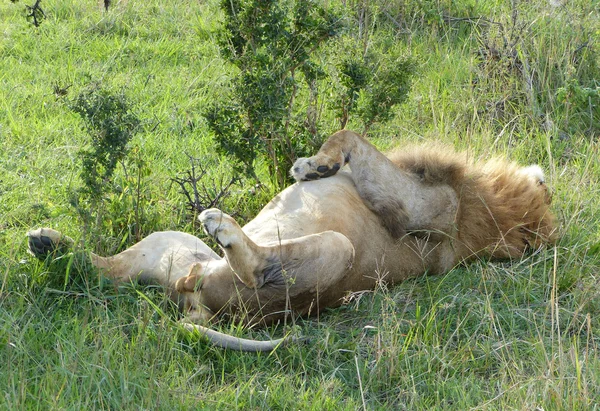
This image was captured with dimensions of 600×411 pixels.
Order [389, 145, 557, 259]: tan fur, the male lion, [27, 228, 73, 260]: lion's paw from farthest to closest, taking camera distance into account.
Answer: [389, 145, 557, 259]: tan fur, [27, 228, 73, 260]: lion's paw, the male lion

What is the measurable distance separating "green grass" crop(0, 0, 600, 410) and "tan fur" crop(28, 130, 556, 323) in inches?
4.8

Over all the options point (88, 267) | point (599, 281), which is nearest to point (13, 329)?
point (88, 267)

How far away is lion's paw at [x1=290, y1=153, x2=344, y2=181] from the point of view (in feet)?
15.2

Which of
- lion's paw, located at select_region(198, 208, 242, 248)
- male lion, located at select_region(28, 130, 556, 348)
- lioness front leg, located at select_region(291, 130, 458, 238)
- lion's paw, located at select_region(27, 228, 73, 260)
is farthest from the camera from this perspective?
lioness front leg, located at select_region(291, 130, 458, 238)

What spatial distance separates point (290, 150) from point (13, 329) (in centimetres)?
211

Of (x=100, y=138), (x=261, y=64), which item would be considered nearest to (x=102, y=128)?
(x=100, y=138)

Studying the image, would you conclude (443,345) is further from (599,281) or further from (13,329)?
(13,329)

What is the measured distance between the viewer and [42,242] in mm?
4086

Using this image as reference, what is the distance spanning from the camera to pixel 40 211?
178 inches

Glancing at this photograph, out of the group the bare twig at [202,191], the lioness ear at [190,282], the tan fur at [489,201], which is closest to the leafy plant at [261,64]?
the bare twig at [202,191]

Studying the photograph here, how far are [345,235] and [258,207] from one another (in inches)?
39.1

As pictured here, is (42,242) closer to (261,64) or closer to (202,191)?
(202,191)

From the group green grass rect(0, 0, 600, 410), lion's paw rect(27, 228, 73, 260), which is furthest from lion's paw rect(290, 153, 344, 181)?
lion's paw rect(27, 228, 73, 260)

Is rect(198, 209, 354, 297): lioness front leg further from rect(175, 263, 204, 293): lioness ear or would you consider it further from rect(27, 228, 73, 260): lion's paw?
rect(27, 228, 73, 260): lion's paw
